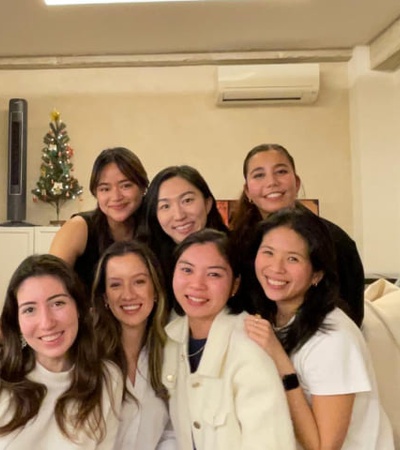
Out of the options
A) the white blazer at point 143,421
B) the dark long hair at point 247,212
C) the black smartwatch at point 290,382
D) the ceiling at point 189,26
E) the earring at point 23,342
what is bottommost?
the white blazer at point 143,421

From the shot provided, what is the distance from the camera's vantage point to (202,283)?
5.52 ft

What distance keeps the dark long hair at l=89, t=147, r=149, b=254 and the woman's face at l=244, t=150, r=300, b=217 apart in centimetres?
46

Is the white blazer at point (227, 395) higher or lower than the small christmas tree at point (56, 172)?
lower

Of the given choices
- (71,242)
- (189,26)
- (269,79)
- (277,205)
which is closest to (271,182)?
(277,205)

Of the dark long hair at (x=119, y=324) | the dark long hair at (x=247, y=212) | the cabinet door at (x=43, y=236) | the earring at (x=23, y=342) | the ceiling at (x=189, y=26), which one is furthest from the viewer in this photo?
the cabinet door at (x=43, y=236)

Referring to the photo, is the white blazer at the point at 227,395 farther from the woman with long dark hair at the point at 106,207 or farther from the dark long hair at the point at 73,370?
the woman with long dark hair at the point at 106,207

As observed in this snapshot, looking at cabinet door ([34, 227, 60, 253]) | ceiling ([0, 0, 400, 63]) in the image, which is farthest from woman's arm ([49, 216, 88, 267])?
cabinet door ([34, 227, 60, 253])

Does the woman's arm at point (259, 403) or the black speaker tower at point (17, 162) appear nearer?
the woman's arm at point (259, 403)

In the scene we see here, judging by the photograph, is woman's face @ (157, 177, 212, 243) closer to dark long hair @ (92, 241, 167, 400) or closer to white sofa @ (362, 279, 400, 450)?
dark long hair @ (92, 241, 167, 400)

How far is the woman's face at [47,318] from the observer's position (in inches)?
62.4

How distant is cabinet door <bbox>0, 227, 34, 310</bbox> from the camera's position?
14.8ft

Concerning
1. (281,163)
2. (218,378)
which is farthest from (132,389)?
(281,163)

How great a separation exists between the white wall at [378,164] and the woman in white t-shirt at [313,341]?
3.23m

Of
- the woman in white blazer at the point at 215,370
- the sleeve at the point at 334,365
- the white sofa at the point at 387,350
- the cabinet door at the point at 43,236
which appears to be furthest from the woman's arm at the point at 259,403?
the cabinet door at the point at 43,236
